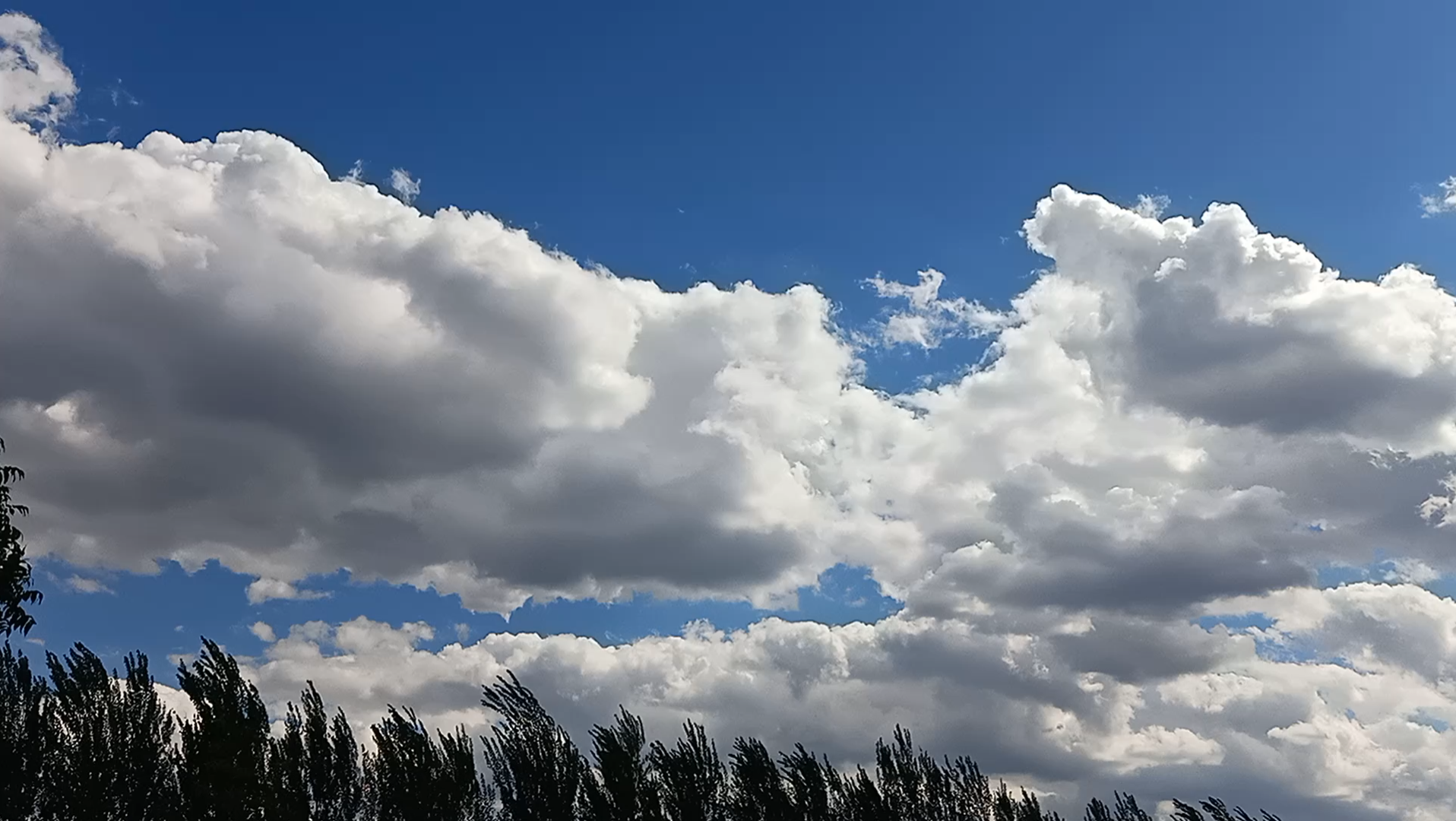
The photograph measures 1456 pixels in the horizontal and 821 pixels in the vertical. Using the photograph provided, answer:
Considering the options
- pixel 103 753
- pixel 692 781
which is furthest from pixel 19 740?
pixel 692 781

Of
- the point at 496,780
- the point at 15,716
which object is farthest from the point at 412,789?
the point at 15,716

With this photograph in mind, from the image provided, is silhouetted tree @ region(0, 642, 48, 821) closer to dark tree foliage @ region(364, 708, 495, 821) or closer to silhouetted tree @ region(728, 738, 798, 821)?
dark tree foliage @ region(364, 708, 495, 821)

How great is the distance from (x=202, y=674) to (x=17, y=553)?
3568 cm

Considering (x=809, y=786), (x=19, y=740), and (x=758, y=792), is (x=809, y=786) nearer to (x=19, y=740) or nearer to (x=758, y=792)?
(x=758, y=792)

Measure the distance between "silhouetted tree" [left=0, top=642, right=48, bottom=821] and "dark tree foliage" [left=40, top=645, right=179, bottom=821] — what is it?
41 centimetres

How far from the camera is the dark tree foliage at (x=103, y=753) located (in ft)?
156

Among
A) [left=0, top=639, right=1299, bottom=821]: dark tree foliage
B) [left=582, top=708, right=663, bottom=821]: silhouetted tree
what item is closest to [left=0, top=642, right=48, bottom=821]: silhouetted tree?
[left=0, top=639, right=1299, bottom=821]: dark tree foliage

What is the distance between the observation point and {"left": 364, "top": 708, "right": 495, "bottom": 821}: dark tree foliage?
50.6 meters

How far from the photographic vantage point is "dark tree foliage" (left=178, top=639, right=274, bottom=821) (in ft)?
152

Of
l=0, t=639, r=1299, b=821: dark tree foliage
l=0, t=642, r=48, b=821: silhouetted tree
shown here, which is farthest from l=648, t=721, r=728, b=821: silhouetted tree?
l=0, t=642, r=48, b=821: silhouetted tree

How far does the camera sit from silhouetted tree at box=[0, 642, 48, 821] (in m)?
47.0

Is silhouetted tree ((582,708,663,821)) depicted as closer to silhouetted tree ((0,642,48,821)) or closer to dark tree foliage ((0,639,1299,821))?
dark tree foliage ((0,639,1299,821))

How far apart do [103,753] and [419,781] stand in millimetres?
12353

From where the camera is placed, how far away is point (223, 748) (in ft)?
155
